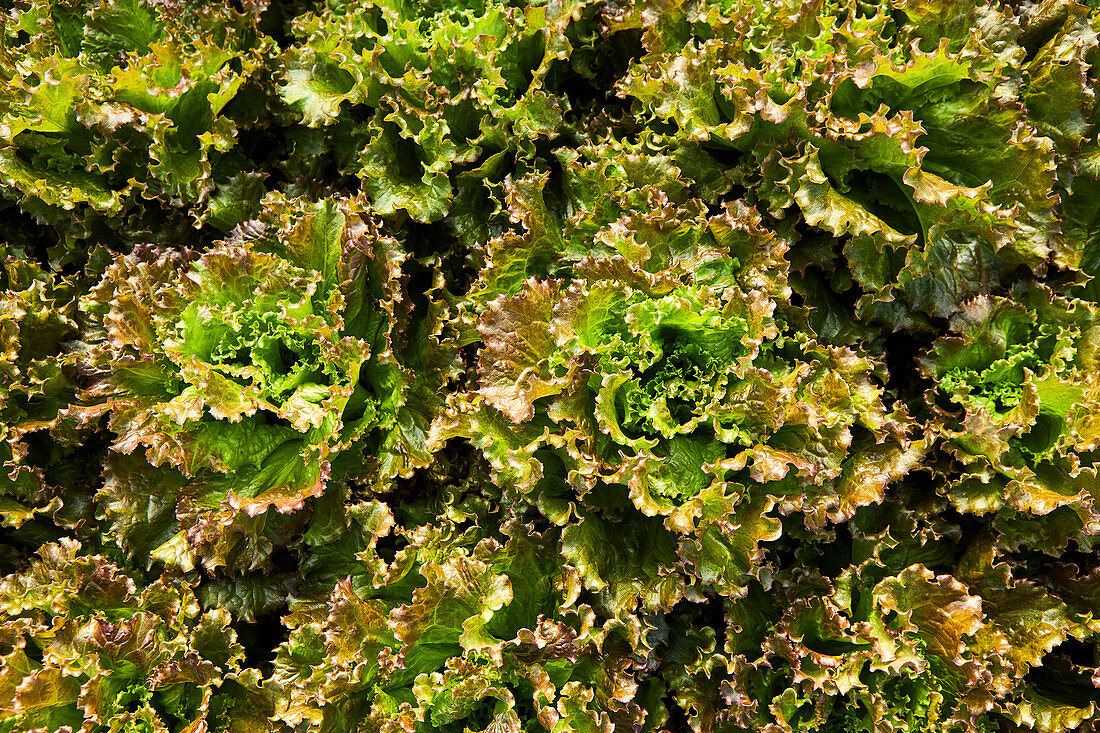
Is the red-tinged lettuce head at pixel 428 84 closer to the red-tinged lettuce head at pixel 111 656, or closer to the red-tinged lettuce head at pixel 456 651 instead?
the red-tinged lettuce head at pixel 456 651

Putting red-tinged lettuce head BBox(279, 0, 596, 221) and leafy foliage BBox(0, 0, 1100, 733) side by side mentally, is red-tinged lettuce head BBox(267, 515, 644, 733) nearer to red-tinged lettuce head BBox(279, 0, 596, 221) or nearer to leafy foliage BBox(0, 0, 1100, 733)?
leafy foliage BBox(0, 0, 1100, 733)

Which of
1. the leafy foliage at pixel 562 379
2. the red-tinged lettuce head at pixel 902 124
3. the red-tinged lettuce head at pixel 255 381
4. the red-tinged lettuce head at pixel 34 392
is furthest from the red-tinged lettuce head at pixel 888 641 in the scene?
the red-tinged lettuce head at pixel 34 392

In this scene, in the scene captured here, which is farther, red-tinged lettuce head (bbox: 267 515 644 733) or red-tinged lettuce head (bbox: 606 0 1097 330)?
red-tinged lettuce head (bbox: 606 0 1097 330)

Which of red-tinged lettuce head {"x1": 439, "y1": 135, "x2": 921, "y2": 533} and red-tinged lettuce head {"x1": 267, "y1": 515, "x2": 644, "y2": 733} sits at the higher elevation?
red-tinged lettuce head {"x1": 439, "y1": 135, "x2": 921, "y2": 533}

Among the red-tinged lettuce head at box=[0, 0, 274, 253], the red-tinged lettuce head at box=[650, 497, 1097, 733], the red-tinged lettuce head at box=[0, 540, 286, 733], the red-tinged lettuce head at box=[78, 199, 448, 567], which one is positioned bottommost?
the red-tinged lettuce head at box=[0, 540, 286, 733]

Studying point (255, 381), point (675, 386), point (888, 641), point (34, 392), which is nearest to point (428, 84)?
point (255, 381)

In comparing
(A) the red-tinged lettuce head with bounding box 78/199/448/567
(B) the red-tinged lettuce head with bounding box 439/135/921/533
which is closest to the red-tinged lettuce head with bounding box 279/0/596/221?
(A) the red-tinged lettuce head with bounding box 78/199/448/567

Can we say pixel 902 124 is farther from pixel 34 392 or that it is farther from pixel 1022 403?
pixel 34 392
